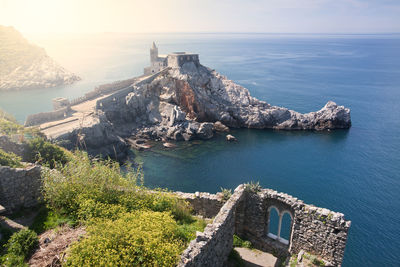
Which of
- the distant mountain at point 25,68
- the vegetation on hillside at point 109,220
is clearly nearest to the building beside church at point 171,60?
the distant mountain at point 25,68

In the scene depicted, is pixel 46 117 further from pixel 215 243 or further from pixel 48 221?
pixel 215 243

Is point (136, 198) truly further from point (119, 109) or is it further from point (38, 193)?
Result: point (119, 109)

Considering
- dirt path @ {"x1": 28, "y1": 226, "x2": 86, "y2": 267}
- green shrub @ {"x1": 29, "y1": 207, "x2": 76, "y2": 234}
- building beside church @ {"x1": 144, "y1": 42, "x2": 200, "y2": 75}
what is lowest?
green shrub @ {"x1": 29, "y1": 207, "x2": 76, "y2": 234}

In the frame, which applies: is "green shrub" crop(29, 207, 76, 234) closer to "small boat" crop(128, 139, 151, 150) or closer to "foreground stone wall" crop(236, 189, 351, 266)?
"foreground stone wall" crop(236, 189, 351, 266)

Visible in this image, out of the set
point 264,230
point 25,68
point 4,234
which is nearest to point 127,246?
point 4,234

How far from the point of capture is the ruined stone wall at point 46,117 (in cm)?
4456

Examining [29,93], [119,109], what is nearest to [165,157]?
[119,109]

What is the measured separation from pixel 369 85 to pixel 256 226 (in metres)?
98.1

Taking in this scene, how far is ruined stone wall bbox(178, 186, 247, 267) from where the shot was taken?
10.3 m

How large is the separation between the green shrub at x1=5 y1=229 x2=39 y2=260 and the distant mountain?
98.1 meters

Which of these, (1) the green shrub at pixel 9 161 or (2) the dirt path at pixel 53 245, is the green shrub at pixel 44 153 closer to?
(1) the green shrub at pixel 9 161

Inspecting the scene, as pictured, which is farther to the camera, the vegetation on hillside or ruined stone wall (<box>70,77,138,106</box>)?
ruined stone wall (<box>70,77,138,106</box>)

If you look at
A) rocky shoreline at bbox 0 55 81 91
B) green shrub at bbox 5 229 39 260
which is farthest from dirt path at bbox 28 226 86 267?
rocky shoreline at bbox 0 55 81 91

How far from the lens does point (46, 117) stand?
46.7m
